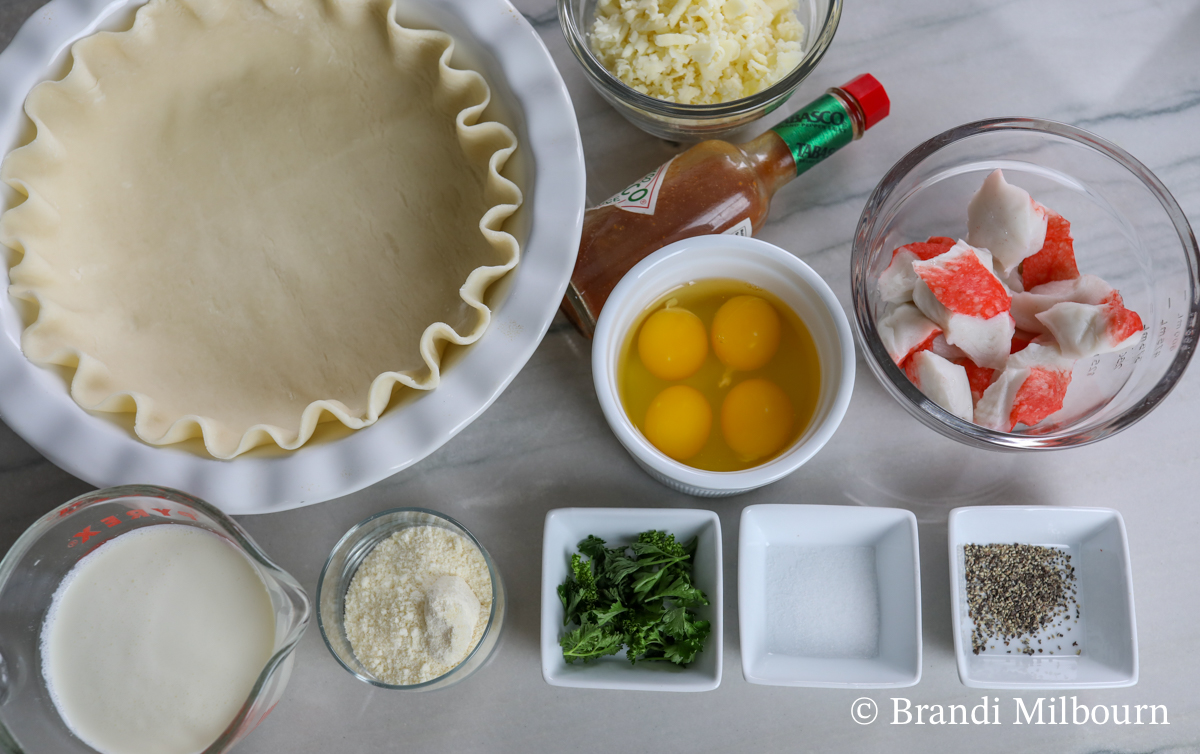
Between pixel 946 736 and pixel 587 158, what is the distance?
3.37ft

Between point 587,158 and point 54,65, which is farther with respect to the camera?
point 587,158

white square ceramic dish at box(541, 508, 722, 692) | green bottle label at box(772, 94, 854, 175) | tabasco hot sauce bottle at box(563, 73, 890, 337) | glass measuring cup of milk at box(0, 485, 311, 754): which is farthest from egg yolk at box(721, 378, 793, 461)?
glass measuring cup of milk at box(0, 485, 311, 754)

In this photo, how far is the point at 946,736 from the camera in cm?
113

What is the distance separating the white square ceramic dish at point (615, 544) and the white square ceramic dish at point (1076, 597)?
1.12ft

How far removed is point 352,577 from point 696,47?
87 centimetres

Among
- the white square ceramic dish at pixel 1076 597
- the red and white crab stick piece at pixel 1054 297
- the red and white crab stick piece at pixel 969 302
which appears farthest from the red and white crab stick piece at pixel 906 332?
the white square ceramic dish at pixel 1076 597

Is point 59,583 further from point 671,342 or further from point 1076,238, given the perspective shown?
point 1076,238

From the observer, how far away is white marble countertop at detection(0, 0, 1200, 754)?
3.71 ft

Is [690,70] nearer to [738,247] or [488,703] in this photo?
[738,247]

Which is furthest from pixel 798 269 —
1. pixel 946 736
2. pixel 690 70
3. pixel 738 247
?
pixel 946 736

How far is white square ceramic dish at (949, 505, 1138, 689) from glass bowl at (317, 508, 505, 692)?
0.65 m

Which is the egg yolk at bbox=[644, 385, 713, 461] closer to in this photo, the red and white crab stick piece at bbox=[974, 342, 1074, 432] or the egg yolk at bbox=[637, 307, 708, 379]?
the egg yolk at bbox=[637, 307, 708, 379]

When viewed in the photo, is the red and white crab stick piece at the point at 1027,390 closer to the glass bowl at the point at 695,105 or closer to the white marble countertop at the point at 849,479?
the white marble countertop at the point at 849,479

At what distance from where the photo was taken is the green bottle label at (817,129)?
1.05 meters
